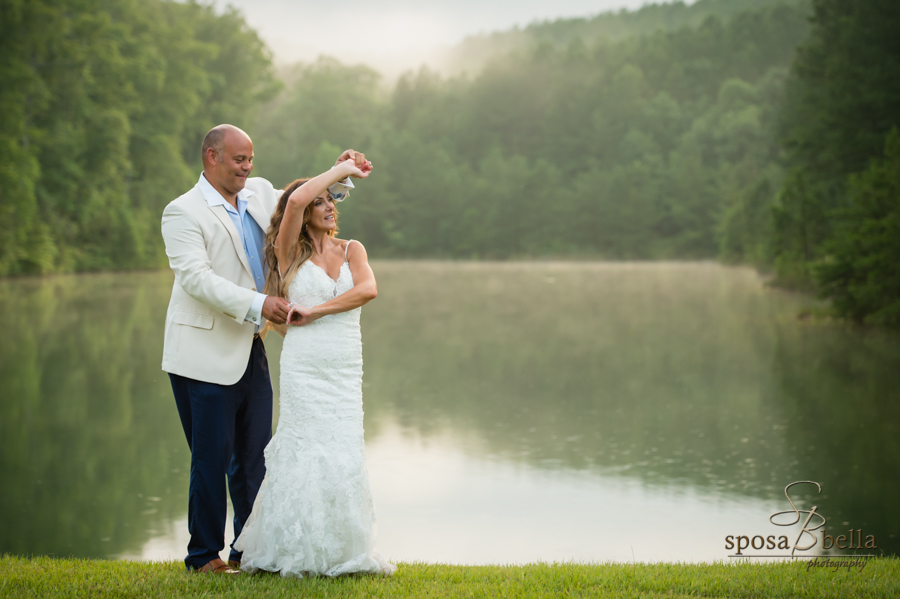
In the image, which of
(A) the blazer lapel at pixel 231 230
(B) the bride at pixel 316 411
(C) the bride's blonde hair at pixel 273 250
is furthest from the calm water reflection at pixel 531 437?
(A) the blazer lapel at pixel 231 230

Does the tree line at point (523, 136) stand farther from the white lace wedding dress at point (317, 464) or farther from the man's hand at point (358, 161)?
the white lace wedding dress at point (317, 464)

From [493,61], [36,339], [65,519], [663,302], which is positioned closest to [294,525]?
[65,519]

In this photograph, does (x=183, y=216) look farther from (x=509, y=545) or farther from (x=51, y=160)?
(x=51, y=160)

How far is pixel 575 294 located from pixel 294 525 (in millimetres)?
27649

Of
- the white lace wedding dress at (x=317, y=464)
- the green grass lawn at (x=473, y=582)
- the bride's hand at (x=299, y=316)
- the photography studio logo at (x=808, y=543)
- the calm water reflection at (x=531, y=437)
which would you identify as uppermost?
the bride's hand at (x=299, y=316)

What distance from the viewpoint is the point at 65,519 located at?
6.85 metres

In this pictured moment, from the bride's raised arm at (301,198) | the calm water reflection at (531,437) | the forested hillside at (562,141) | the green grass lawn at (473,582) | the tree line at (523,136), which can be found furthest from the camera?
the forested hillside at (562,141)

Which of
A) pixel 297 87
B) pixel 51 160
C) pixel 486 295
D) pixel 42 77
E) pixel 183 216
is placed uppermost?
pixel 297 87

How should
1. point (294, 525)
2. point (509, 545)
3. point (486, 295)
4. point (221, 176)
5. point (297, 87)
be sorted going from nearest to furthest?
point (294, 525), point (221, 176), point (509, 545), point (486, 295), point (297, 87)

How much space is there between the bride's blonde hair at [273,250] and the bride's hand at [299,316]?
0.16 m

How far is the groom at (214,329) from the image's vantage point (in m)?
4.14

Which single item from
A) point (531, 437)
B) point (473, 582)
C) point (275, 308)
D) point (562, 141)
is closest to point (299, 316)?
point (275, 308)

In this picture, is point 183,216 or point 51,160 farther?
point 51,160

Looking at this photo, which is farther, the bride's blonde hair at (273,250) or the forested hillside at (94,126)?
the forested hillside at (94,126)
